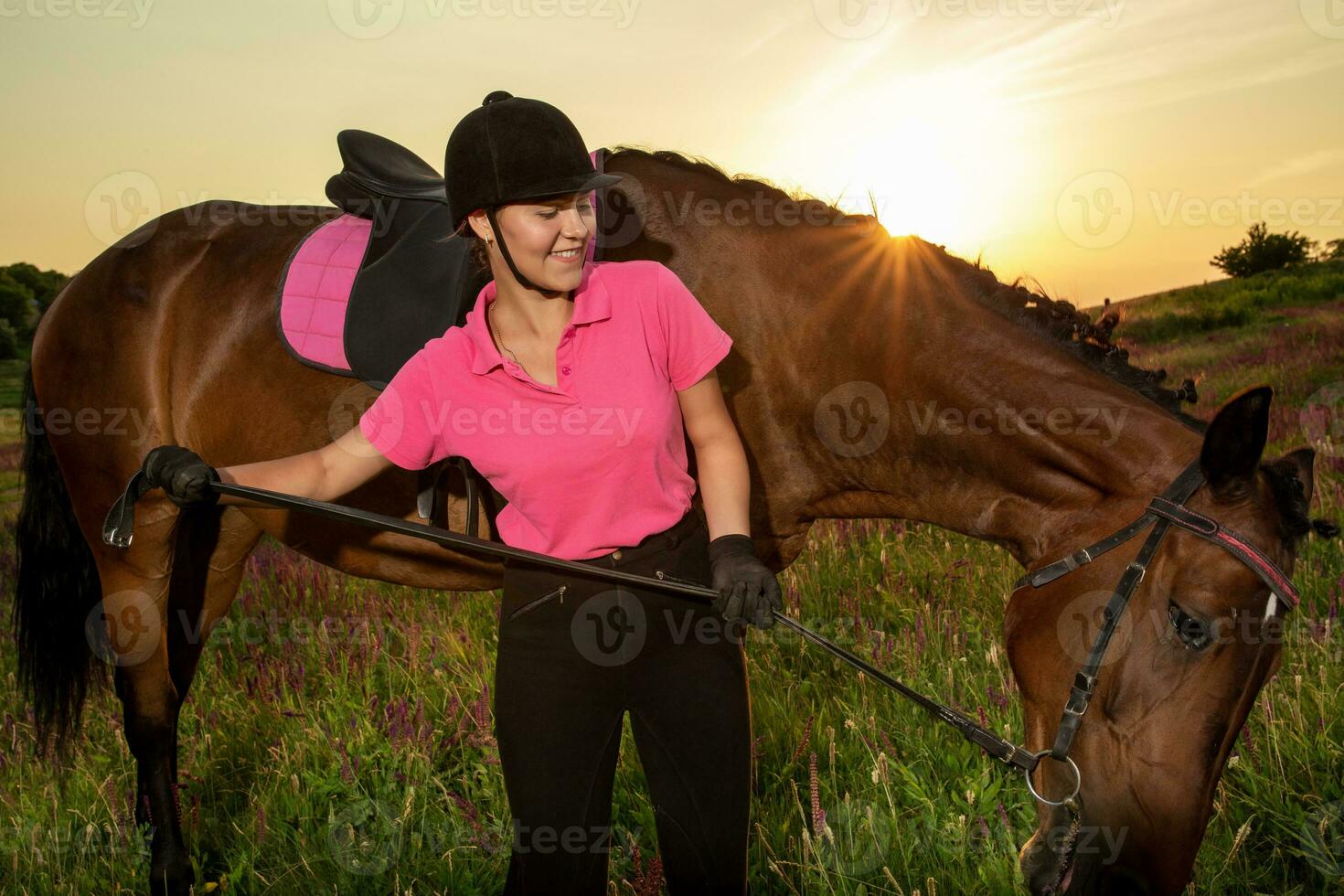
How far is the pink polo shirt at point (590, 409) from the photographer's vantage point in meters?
1.97

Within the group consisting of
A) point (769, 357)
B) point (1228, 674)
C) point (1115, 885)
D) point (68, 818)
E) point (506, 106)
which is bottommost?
point (68, 818)

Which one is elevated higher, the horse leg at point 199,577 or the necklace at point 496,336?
the necklace at point 496,336

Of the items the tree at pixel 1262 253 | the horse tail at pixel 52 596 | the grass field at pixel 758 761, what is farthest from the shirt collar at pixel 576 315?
the tree at pixel 1262 253

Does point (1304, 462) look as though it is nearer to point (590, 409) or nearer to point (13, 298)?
point (590, 409)

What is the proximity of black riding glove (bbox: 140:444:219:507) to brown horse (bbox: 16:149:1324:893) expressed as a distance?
3.09ft

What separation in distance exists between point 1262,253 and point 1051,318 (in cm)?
2582

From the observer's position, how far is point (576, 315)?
1.99 metres

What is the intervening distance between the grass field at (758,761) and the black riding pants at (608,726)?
1.01 ft

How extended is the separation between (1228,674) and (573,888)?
1.56 metres

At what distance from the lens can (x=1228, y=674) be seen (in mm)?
2055

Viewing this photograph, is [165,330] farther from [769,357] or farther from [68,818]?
[769,357]

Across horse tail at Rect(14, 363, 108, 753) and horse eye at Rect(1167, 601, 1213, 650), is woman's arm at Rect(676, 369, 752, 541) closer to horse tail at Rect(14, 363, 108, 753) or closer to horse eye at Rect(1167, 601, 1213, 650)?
horse eye at Rect(1167, 601, 1213, 650)

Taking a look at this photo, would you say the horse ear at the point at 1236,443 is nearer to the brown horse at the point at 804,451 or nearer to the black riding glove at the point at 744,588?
the brown horse at the point at 804,451

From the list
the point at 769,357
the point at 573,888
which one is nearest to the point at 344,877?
the point at 573,888
